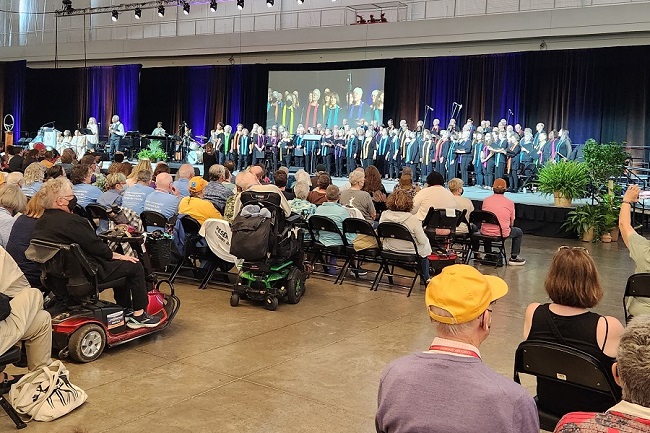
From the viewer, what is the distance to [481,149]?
16031mm

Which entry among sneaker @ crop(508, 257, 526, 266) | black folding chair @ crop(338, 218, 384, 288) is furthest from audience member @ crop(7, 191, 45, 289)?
sneaker @ crop(508, 257, 526, 266)

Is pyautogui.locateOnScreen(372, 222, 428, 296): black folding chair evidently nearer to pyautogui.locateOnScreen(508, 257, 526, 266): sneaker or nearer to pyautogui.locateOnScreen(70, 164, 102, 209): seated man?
pyautogui.locateOnScreen(508, 257, 526, 266): sneaker

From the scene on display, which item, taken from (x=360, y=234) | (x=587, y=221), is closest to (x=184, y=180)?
(x=360, y=234)

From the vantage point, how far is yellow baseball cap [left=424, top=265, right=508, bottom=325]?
6.28 ft

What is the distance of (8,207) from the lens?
16.3ft

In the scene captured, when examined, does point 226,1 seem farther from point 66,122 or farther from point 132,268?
point 132,268

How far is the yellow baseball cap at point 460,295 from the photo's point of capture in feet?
6.28

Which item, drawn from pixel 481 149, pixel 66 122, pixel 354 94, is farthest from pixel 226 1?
pixel 481 149

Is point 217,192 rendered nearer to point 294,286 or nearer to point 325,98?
point 294,286

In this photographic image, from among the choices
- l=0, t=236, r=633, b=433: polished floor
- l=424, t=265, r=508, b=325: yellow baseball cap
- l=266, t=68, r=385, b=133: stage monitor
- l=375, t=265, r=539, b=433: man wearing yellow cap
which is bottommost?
l=0, t=236, r=633, b=433: polished floor

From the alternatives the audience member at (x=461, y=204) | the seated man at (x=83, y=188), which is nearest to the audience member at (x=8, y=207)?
the seated man at (x=83, y=188)

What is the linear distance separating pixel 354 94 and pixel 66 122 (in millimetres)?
12551

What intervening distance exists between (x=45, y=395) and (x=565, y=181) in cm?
995

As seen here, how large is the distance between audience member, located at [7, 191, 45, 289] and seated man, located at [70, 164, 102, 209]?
109 inches
